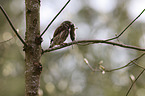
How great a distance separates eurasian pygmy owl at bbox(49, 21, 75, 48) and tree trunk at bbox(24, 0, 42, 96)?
0.74ft

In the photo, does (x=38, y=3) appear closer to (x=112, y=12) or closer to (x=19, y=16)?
(x=19, y=16)

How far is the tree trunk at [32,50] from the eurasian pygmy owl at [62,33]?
0.23 meters

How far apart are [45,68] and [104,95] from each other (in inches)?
90.1

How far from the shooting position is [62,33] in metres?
1.53

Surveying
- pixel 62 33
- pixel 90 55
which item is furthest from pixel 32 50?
pixel 90 55

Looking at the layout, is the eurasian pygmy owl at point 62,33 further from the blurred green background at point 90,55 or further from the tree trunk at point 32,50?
the blurred green background at point 90,55

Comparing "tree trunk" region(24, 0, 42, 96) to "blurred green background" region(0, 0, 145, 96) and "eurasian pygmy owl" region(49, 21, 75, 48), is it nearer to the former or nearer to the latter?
"eurasian pygmy owl" region(49, 21, 75, 48)

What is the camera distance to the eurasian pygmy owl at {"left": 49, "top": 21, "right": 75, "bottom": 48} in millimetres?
1512

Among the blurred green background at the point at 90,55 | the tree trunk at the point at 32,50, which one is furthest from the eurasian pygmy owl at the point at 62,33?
the blurred green background at the point at 90,55

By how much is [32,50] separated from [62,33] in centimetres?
32

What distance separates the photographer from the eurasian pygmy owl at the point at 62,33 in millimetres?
1512

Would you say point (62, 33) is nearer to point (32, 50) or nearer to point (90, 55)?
point (32, 50)

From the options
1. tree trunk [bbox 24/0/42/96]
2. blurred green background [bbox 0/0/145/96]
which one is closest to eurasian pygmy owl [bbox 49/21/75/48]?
tree trunk [bbox 24/0/42/96]

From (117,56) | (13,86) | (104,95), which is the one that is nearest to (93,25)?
(117,56)
